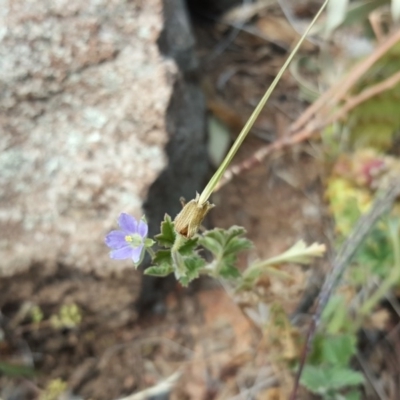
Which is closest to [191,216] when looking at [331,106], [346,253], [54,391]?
[346,253]

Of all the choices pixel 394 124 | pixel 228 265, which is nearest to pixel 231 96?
pixel 394 124

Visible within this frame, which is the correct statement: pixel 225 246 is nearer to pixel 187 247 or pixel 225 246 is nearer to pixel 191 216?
pixel 187 247

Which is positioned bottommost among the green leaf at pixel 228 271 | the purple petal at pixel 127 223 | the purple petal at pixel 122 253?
the green leaf at pixel 228 271

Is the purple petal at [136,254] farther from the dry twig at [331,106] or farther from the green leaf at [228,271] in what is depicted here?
the dry twig at [331,106]

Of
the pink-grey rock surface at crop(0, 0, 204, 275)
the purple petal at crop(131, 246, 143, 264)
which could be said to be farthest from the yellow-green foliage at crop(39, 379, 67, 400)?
the purple petal at crop(131, 246, 143, 264)

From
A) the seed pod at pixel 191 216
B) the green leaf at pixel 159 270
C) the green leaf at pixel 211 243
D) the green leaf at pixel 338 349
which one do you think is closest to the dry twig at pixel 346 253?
the green leaf at pixel 338 349

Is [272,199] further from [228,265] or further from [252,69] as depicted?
[228,265]
